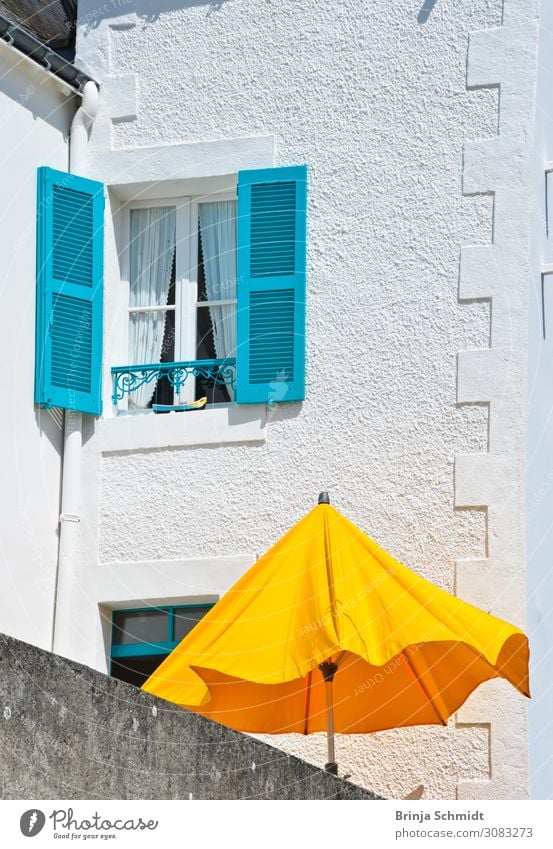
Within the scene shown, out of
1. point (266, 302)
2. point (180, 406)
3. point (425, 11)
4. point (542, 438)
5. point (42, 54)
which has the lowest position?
point (542, 438)

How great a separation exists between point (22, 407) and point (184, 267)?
1.51m

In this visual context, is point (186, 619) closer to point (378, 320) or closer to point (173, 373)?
point (173, 373)

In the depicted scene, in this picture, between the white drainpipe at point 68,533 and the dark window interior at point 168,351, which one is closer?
the white drainpipe at point 68,533

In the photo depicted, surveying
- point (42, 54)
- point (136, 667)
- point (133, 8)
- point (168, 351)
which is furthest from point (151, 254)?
point (136, 667)

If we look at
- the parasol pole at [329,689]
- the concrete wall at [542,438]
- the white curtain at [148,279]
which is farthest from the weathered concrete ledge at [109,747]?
the white curtain at [148,279]

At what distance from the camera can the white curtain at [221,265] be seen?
1067 centimetres

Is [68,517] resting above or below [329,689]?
above

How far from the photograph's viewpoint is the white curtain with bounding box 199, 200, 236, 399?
1067cm

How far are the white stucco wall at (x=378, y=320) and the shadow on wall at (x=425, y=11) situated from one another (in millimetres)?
14

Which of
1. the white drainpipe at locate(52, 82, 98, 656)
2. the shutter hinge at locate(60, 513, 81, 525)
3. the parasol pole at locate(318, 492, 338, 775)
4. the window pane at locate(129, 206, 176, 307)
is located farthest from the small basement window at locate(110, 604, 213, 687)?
the window pane at locate(129, 206, 176, 307)

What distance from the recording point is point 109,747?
555 centimetres

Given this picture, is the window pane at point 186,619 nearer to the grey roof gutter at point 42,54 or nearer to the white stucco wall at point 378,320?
the white stucco wall at point 378,320

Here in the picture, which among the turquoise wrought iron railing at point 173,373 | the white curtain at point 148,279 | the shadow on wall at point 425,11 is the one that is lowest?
the turquoise wrought iron railing at point 173,373

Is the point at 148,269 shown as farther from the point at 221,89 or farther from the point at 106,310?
the point at 221,89
